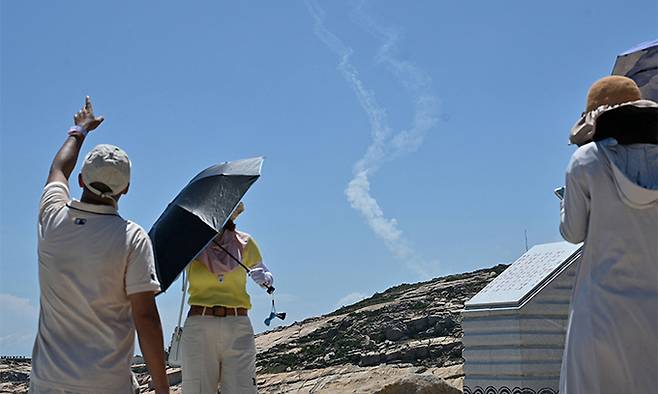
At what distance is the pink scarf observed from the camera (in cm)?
592

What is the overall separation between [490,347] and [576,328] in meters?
2.47

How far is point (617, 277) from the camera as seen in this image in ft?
10.1

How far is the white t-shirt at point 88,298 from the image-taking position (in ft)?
10.8

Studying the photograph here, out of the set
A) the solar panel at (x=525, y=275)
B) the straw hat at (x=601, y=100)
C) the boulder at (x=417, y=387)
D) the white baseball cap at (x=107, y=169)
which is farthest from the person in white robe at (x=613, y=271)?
the boulder at (x=417, y=387)

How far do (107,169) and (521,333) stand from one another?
301 centimetres

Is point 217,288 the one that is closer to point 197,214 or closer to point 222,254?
point 222,254

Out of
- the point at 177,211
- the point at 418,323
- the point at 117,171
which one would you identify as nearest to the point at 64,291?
the point at 117,171

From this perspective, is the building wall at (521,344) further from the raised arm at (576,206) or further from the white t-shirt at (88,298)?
the white t-shirt at (88,298)

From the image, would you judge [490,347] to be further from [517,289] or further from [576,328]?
[576,328]

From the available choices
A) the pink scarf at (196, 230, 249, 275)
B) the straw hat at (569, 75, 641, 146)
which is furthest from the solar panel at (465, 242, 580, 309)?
the straw hat at (569, 75, 641, 146)

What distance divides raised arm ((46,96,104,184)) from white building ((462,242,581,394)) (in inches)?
110

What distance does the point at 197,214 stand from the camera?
608 cm

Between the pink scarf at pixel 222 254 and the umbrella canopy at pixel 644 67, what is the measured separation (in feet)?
9.07

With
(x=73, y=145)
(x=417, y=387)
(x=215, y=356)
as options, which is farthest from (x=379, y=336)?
(x=73, y=145)
